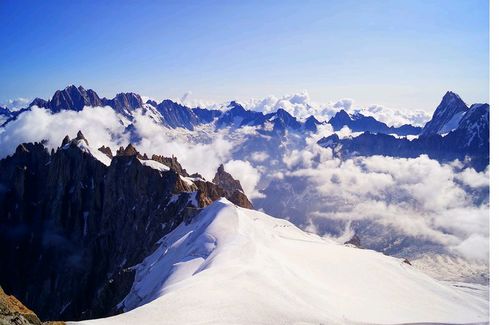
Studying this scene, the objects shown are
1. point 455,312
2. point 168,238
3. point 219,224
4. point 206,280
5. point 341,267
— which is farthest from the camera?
point 168,238

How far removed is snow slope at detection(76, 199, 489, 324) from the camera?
45031 millimetres

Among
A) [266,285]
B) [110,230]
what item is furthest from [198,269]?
[110,230]

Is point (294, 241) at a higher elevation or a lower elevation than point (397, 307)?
higher

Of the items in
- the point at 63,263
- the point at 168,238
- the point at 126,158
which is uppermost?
the point at 126,158

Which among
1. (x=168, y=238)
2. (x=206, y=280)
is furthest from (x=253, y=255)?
(x=168, y=238)

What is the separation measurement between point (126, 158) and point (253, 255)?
119m

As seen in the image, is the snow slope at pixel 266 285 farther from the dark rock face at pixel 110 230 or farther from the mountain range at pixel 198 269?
the dark rock face at pixel 110 230

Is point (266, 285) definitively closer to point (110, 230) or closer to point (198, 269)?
point (198, 269)

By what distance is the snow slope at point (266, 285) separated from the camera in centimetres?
4503

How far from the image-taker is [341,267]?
8444cm

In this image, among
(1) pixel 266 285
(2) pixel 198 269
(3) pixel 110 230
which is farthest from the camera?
(3) pixel 110 230

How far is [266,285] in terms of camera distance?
55875 millimetres
